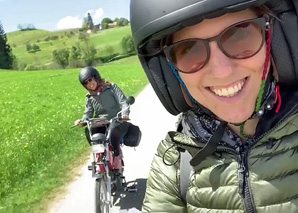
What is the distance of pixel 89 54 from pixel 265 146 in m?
89.9

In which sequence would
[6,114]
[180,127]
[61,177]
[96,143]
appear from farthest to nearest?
[6,114] < [61,177] < [96,143] < [180,127]

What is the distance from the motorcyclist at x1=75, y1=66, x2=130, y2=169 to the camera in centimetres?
564

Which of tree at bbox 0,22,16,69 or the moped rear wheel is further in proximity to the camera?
tree at bbox 0,22,16,69

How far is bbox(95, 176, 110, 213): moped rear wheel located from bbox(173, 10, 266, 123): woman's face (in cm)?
368

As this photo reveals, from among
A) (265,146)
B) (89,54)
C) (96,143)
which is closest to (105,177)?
(96,143)

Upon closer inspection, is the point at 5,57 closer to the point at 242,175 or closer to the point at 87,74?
the point at 87,74

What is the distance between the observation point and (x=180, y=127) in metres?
2.06

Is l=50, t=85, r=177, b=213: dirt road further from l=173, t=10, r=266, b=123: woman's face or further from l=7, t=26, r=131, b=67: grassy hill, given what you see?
l=7, t=26, r=131, b=67: grassy hill

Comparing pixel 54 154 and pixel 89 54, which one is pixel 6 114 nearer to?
pixel 54 154

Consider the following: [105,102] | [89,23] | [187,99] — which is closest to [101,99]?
[105,102]

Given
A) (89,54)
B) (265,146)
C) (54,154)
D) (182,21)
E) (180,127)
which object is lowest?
(265,146)

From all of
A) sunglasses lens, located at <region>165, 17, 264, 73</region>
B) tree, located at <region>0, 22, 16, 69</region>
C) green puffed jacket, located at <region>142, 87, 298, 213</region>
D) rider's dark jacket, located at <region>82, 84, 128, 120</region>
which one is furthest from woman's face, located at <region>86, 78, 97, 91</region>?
tree, located at <region>0, 22, 16, 69</region>

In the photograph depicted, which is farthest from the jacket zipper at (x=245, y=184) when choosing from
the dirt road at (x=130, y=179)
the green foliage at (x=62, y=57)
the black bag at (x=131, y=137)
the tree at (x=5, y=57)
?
the tree at (x=5, y=57)

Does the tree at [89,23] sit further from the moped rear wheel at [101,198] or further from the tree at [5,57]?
the moped rear wheel at [101,198]
